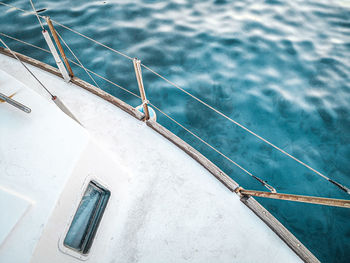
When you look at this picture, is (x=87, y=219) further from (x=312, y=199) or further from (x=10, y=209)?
(x=312, y=199)

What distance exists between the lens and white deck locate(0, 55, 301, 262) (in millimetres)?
2086

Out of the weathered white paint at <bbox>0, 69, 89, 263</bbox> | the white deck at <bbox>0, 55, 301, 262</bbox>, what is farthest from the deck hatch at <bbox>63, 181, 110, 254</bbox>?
the weathered white paint at <bbox>0, 69, 89, 263</bbox>

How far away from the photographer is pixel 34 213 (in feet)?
6.48

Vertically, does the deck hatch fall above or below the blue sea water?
below

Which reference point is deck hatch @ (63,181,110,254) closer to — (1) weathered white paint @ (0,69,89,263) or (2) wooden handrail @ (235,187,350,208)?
(1) weathered white paint @ (0,69,89,263)

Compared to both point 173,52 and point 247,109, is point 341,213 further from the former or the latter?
point 173,52

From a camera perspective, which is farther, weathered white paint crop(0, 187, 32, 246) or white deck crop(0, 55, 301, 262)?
white deck crop(0, 55, 301, 262)

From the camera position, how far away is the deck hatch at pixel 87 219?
8.02 feet

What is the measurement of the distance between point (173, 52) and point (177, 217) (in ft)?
18.1

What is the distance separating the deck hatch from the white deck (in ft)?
0.28

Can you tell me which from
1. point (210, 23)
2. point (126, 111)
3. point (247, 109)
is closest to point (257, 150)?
point (247, 109)

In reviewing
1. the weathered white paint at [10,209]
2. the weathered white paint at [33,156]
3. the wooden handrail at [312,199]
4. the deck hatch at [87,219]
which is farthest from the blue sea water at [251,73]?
the weathered white paint at [10,209]

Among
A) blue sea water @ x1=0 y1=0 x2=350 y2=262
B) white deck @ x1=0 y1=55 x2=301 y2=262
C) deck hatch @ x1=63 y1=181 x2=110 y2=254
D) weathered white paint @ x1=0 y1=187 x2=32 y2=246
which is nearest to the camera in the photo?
weathered white paint @ x1=0 y1=187 x2=32 y2=246

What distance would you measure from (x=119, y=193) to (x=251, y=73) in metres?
5.44
